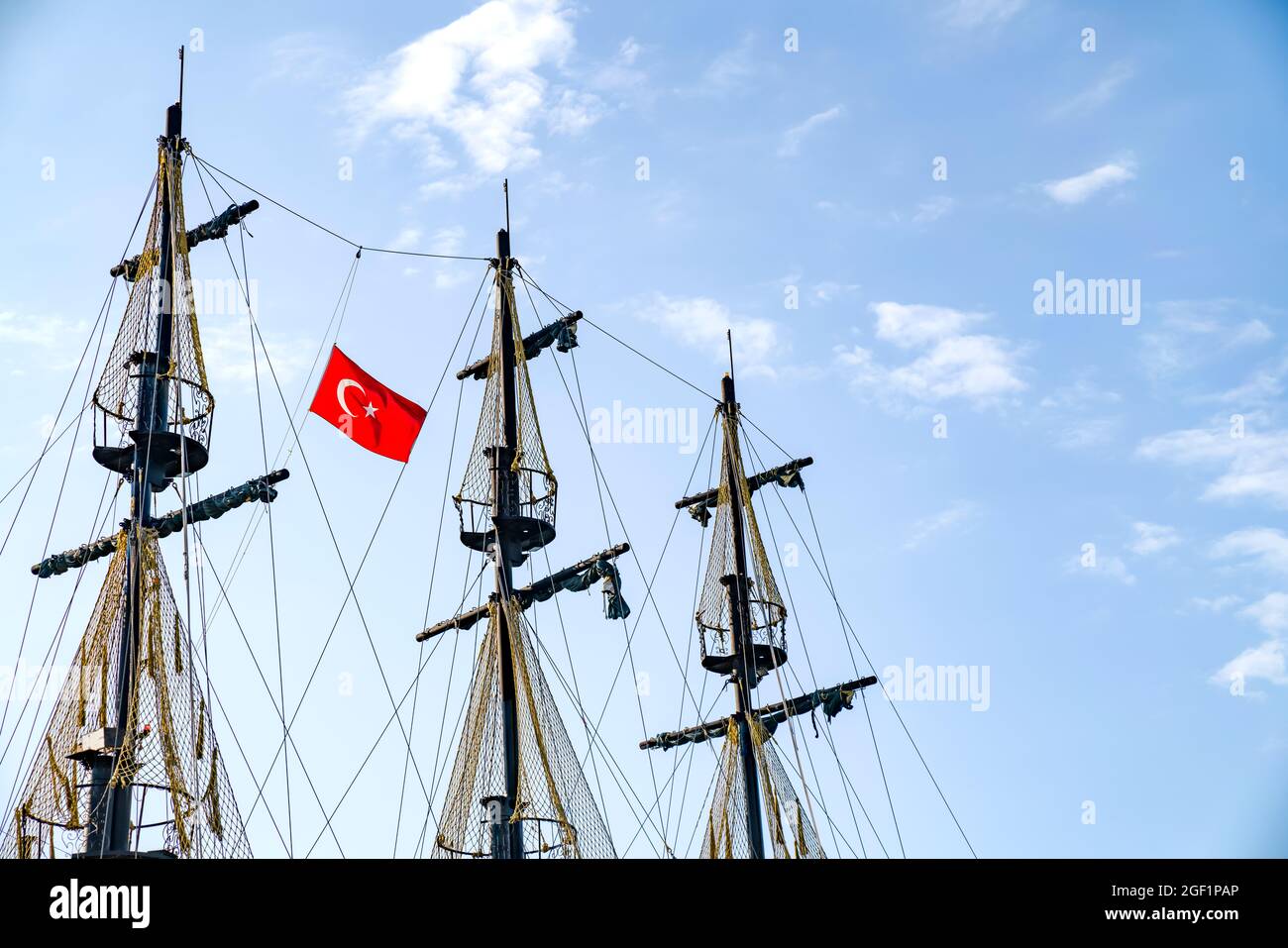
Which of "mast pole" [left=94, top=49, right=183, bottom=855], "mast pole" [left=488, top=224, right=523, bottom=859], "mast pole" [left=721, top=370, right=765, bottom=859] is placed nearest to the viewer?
"mast pole" [left=94, top=49, right=183, bottom=855]

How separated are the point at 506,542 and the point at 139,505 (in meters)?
10.3

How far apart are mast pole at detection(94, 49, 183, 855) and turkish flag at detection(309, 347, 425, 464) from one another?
3.84m

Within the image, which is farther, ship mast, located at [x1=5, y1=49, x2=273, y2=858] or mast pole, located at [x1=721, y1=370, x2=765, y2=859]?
mast pole, located at [x1=721, y1=370, x2=765, y2=859]

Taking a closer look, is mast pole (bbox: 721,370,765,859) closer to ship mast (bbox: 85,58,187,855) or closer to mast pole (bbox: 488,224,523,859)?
mast pole (bbox: 488,224,523,859)

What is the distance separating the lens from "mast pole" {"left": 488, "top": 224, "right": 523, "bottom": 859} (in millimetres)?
43031

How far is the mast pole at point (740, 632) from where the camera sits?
176 ft

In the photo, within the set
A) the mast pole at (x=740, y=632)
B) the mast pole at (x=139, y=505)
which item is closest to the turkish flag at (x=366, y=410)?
the mast pole at (x=139, y=505)

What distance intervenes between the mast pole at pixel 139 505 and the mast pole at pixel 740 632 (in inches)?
814

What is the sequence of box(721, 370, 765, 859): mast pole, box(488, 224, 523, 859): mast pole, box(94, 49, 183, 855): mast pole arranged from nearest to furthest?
box(94, 49, 183, 855): mast pole, box(488, 224, 523, 859): mast pole, box(721, 370, 765, 859): mast pole

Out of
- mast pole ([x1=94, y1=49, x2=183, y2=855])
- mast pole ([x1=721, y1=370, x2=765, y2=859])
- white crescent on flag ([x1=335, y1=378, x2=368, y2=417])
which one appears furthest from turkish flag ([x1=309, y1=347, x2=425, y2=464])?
mast pole ([x1=721, y1=370, x2=765, y2=859])

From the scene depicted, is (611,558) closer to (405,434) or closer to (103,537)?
(405,434)

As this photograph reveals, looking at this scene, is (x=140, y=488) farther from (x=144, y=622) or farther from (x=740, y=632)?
(x=740, y=632)

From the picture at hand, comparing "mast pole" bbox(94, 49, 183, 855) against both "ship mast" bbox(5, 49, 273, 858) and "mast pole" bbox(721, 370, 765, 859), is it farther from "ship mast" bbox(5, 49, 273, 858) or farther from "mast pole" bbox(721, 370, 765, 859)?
"mast pole" bbox(721, 370, 765, 859)

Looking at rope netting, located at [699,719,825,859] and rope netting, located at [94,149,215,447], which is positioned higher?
rope netting, located at [94,149,215,447]
